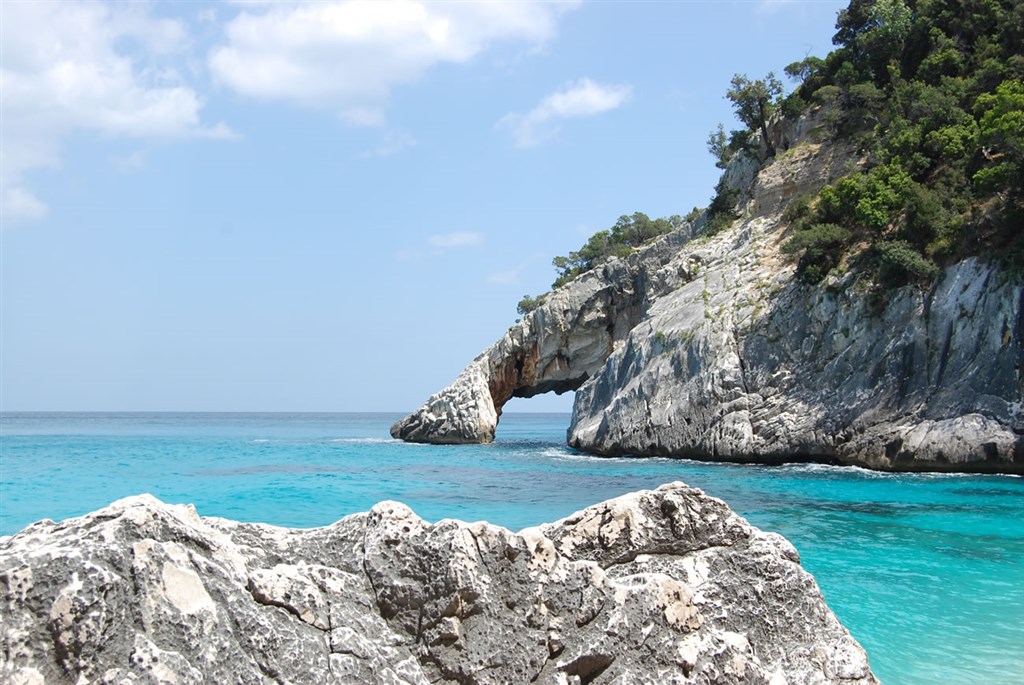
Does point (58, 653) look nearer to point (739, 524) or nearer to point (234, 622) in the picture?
point (234, 622)

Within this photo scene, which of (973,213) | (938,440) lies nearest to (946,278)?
(973,213)

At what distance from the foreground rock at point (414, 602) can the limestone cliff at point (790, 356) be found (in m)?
25.8

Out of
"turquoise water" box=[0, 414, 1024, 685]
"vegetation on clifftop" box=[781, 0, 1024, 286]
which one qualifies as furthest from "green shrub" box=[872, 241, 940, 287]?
"turquoise water" box=[0, 414, 1024, 685]

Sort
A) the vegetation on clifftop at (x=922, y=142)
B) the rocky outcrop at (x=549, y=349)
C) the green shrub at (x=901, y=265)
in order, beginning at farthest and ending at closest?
1. the rocky outcrop at (x=549, y=349)
2. the green shrub at (x=901, y=265)
3. the vegetation on clifftop at (x=922, y=142)

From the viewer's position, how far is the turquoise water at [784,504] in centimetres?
995

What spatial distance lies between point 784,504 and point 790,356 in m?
14.9

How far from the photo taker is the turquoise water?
392 inches

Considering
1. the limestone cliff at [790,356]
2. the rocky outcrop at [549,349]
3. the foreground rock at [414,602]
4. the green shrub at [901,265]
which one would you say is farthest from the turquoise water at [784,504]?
the rocky outcrop at [549,349]

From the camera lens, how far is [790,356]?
1400 inches

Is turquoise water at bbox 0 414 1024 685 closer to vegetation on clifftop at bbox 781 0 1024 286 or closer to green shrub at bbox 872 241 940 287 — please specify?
green shrub at bbox 872 241 940 287

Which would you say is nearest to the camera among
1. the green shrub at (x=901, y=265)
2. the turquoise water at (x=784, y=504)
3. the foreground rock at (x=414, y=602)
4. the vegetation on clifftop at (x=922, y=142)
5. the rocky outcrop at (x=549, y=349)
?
the foreground rock at (x=414, y=602)

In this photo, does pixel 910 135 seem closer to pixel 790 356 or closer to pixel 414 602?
pixel 790 356

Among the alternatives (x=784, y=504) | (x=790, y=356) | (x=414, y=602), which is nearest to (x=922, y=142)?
(x=790, y=356)

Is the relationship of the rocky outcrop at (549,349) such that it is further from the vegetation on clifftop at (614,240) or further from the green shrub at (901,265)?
the green shrub at (901,265)
